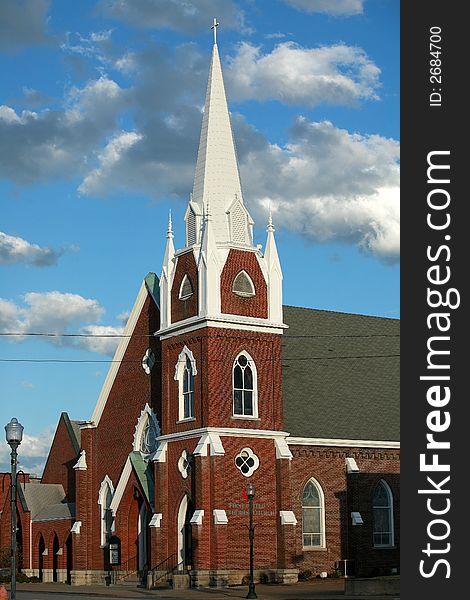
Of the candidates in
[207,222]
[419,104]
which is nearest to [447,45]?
[419,104]

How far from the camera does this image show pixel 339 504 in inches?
2002

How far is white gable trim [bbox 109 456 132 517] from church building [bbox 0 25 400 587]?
0.11 metres

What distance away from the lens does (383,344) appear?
58.4 m

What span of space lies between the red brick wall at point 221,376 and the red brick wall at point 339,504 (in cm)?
280

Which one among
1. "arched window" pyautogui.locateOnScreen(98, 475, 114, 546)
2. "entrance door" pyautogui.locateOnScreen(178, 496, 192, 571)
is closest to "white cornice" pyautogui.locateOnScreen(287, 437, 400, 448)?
"entrance door" pyautogui.locateOnScreen(178, 496, 192, 571)

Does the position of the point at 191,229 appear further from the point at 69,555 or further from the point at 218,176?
the point at 69,555

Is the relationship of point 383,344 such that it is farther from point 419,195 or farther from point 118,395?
point 419,195

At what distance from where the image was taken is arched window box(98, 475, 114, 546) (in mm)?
54981

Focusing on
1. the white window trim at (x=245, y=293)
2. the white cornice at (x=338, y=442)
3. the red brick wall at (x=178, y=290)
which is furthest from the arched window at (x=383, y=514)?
the red brick wall at (x=178, y=290)

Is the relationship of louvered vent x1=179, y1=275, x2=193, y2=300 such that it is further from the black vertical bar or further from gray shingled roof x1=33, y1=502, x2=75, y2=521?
the black vertical bar

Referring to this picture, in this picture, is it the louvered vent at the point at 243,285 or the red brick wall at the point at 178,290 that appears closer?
the louvered vent at the point at 243,285

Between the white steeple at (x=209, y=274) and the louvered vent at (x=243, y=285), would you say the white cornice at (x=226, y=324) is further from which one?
the louvered vent at (x=243, y=285)

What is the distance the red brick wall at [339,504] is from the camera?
162ft

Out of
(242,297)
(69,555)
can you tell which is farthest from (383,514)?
(69,555)
